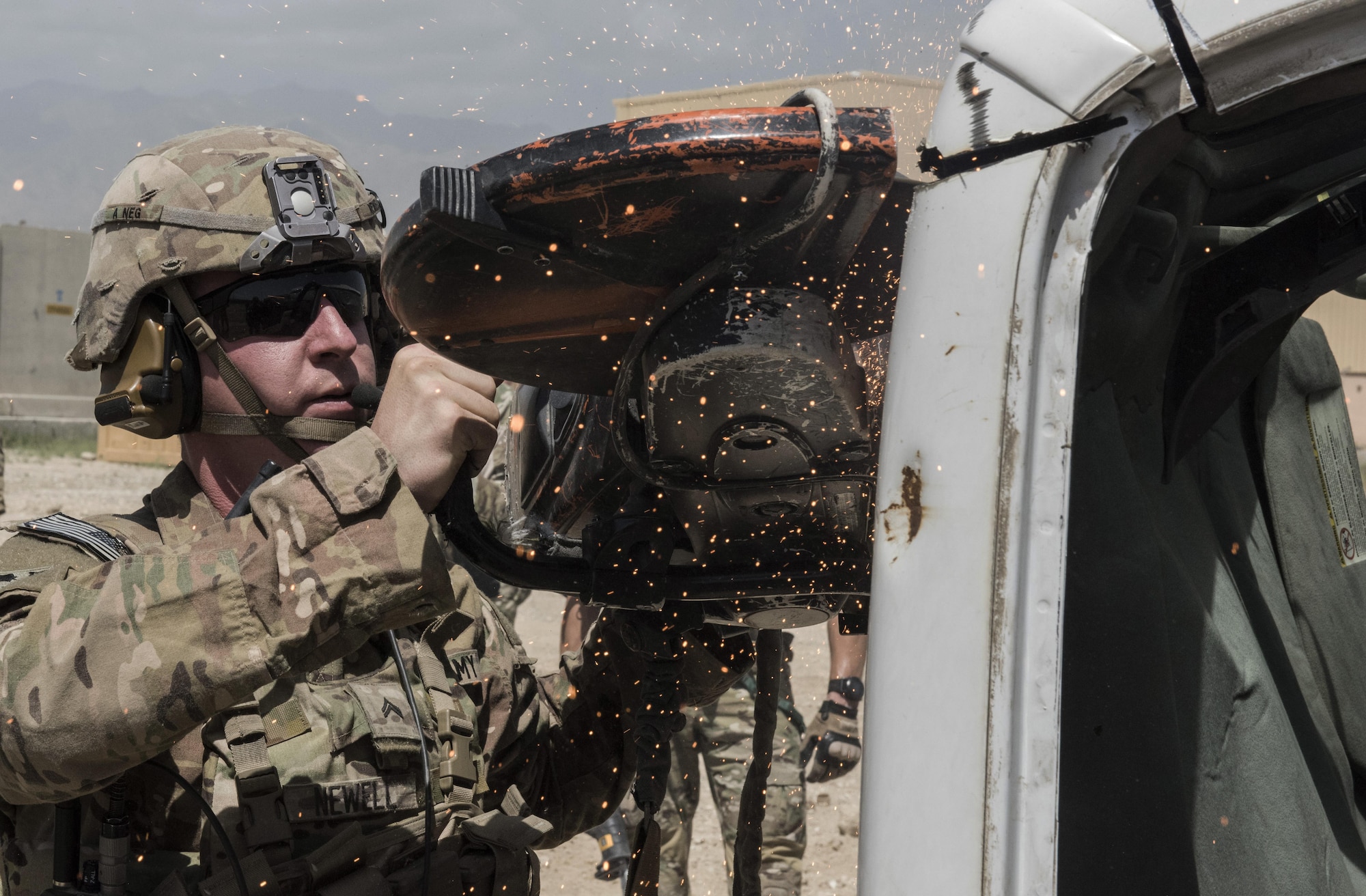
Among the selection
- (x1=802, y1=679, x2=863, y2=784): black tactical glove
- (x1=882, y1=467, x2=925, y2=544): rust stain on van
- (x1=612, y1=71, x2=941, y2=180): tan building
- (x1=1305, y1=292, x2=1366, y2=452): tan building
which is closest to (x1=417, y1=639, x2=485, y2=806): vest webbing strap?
(x1=612, y1=71, x2=941, y2=180): tan building

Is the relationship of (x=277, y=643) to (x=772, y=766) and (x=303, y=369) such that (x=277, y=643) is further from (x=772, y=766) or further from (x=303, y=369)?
(x=772, y=766)

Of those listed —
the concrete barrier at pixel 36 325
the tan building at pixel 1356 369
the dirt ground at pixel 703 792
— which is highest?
the concrete barrier at pixel 36 325

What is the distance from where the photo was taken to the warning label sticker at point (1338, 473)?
1594 millimetres

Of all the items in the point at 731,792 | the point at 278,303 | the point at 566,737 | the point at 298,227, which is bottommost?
the point at 731,792

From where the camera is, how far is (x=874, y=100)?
1.69 m

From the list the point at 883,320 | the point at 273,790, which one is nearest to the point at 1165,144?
the point at 883,320

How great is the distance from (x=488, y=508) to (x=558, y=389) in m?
3.67

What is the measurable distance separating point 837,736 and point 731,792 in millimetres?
541

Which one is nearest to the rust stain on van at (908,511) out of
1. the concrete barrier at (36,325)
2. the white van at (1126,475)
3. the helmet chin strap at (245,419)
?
the white van at (1126,475)

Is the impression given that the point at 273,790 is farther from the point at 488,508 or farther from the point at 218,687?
the point at 488,508

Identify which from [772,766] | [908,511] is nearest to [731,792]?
[772,766]

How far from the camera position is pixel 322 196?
7.73 feet

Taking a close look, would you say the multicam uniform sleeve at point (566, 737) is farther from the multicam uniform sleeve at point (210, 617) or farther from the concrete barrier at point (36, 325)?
the concrete barrier at point (36, 325)

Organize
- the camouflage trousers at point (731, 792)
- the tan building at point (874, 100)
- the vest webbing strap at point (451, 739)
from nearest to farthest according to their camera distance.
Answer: the tan building at point (874, 100)
the vest webbing strap at point (451, 739)
the camouflage trousers at point (731, 792)
